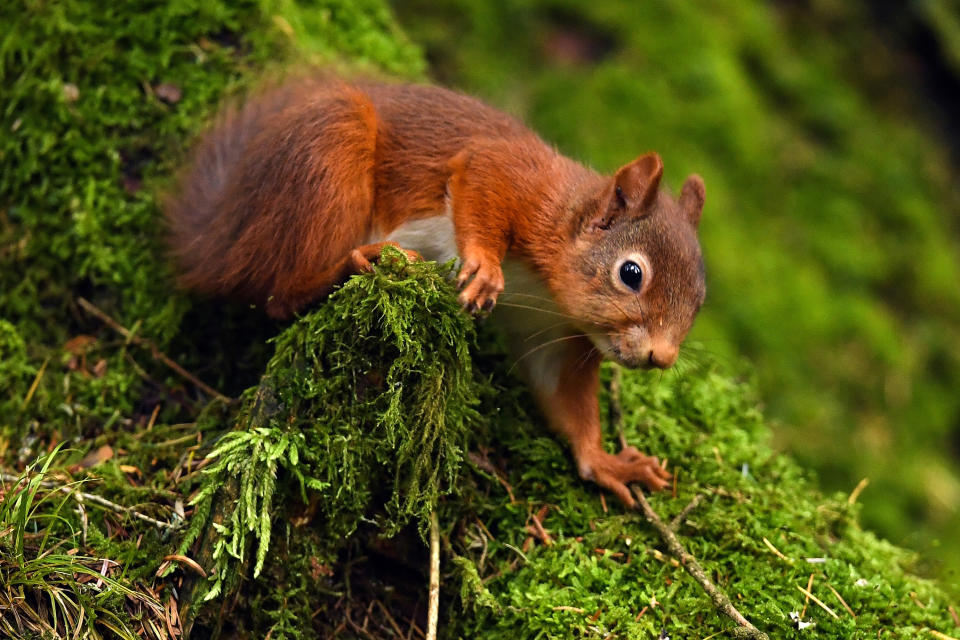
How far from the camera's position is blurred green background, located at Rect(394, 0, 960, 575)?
6.54 metres

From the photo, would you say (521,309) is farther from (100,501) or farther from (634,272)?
(100,501)

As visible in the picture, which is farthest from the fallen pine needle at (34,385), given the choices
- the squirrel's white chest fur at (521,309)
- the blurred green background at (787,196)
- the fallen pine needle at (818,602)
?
the blurred green background at (787,196)

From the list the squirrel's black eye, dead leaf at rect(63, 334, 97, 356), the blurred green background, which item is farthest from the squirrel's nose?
the blurred green background

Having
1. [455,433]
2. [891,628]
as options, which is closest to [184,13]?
[455,433]

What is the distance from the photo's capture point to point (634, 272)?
335 centimetres

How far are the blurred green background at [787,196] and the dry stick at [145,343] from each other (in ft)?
10.7

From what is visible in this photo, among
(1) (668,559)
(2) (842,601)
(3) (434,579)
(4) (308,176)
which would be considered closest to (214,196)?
(4) (308,176)

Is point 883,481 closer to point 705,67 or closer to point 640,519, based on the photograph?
point 705,67

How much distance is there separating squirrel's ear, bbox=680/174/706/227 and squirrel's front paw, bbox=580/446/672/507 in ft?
3.13

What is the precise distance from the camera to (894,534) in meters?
6.36

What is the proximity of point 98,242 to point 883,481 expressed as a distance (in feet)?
17.3

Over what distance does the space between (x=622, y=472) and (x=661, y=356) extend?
532 mm

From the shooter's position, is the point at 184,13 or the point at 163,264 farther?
the point at 184,13

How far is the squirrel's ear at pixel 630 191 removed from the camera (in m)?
3.45
